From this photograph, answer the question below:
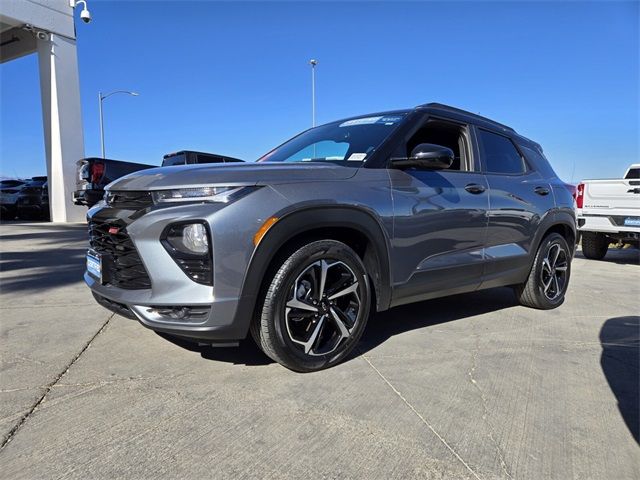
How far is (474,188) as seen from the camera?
3797 millimetres

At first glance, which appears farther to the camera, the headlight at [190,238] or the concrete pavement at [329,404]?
the headlight at [190,238]

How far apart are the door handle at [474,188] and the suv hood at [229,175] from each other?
1.25m

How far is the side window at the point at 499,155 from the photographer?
13.8 ft

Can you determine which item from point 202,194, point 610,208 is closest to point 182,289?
point 202,194

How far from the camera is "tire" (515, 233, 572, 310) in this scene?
4.62 meters

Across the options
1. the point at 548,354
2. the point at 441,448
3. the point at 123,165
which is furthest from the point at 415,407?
the point at 123,165

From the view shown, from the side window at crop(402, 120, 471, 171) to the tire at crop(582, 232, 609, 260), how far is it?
6.29 metres

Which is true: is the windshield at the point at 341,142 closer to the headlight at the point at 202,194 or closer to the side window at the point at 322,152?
the side window at the point at 322,152

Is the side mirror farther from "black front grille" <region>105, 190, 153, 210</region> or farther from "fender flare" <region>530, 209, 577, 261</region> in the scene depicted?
"fender flare" <region>530, 209, 577, 261</region>

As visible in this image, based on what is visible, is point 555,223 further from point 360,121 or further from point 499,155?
point 360,121

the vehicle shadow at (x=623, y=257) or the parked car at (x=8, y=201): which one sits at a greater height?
the parked car at (x=8, y=201)

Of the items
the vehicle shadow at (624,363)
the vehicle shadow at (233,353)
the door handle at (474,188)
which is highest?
the door handle at (474,188)

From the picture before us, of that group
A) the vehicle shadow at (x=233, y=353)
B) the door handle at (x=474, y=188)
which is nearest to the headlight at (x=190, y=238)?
the vehicle shadow at (x=233, y=353)

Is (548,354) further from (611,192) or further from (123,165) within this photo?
(123,165)
